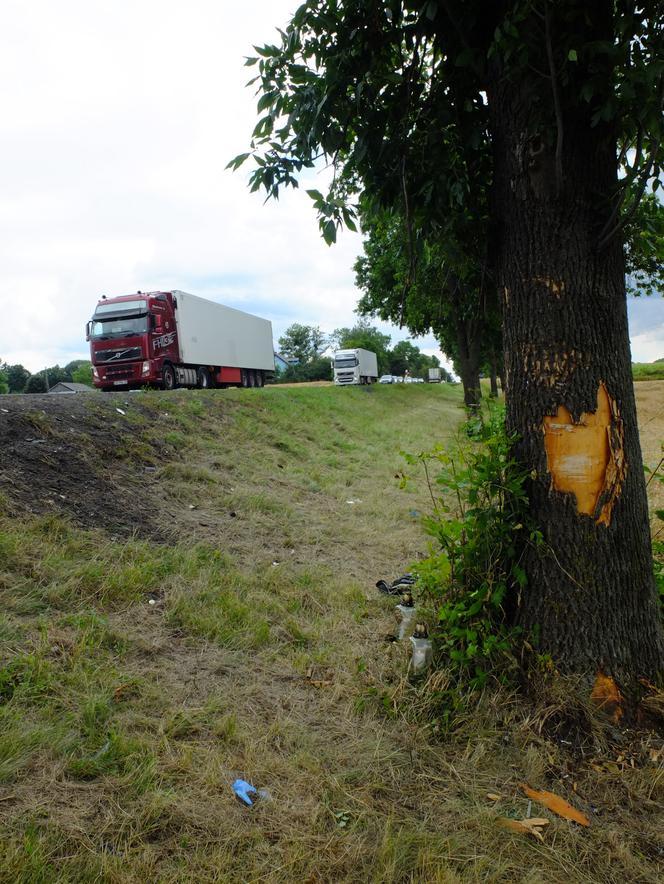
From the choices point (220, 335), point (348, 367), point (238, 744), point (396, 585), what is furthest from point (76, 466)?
point (348, 367)

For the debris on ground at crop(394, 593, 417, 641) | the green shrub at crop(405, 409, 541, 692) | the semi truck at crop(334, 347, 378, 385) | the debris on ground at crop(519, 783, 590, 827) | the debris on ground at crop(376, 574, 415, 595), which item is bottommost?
the debris on ground at crop(519, 783, 590, 827)

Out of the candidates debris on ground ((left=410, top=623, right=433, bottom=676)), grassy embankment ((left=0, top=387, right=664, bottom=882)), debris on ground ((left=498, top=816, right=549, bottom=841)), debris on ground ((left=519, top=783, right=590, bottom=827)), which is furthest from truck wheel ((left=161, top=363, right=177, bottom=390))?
debris on ground ((left=498, top=816, right=549, bottom=841))

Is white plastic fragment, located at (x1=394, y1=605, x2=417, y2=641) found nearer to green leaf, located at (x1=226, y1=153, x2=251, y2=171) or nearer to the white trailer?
green leaf, located at (x1=226, y1=153, x2=251, y2=171)

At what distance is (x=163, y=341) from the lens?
16.3 meters

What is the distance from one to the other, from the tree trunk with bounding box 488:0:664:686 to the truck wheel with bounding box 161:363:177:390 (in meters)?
14.6

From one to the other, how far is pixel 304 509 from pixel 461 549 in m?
3.83

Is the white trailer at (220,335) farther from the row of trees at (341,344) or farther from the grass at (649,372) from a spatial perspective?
the row of trees at (341,344)

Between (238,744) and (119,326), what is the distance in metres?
15.0

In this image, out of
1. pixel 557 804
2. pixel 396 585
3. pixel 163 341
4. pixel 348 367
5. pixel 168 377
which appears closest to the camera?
pixel 557 804

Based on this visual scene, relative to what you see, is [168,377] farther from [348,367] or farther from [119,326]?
[348,367]

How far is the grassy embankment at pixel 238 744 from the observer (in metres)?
2.05

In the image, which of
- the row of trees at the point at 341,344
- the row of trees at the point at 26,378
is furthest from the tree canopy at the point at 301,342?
the row of trees at the point at 26,378

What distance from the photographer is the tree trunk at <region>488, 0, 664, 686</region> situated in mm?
2891

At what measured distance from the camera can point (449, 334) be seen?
82.8ft
